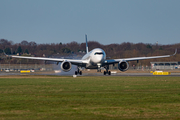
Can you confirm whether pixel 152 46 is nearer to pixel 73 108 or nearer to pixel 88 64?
pixel 88 64

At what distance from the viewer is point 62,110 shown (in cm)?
1304

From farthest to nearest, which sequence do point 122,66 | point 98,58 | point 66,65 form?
1. point 122,66
2. point 66,65
3. point 98,58

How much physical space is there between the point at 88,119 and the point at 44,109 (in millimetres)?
3013

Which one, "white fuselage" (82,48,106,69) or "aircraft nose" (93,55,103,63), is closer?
"aircraft nose" (93,55,103,63)

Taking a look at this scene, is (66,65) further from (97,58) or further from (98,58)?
(98,58)

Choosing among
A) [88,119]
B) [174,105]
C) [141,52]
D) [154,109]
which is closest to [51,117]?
[88,119]

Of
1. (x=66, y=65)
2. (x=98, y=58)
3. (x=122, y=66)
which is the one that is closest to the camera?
(x=98, y=58)

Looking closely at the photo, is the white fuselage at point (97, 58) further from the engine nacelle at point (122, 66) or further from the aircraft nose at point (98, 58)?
the engine nacelle at point (122, 66)

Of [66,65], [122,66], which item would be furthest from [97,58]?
[66,65]

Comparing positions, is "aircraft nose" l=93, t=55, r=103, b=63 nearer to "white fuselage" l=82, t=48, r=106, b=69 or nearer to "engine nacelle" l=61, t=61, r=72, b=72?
"white fuselage" l=82, t=48, r=106, b=69

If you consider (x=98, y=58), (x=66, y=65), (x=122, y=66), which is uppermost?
(x=98, y=58)

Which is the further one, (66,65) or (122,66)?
(122,66)

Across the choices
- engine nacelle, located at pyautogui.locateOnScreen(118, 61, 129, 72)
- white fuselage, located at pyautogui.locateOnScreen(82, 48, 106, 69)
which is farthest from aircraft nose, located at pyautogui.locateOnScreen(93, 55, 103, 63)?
engine nacelle, located at pyautogui.locateOnScreen(118, 61, 129, 72)

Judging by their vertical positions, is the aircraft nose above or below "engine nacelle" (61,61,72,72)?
above
